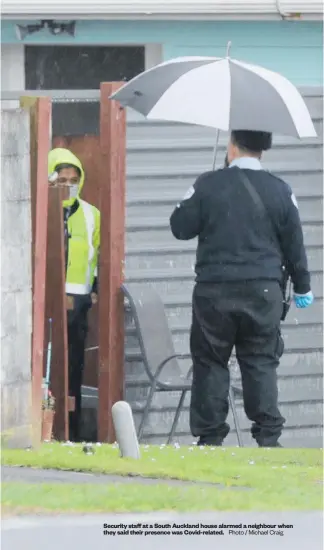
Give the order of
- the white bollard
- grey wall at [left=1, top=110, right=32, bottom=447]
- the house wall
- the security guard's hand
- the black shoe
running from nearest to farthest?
1. the white bollard
2. grey wall at [left=1, top=110, right=32, bottom=447]
3. the black shoe
4. the security guard's hand
5. the house wall

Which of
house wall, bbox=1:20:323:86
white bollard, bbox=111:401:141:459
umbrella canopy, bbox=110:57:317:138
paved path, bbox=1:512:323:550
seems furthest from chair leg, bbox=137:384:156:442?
house wall, bbox=1:20:323:86

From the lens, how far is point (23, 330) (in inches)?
299

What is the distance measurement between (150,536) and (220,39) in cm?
861

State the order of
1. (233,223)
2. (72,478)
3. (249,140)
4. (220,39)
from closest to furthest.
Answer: (72,478) < (233,223) < (249,140) < (220,39)

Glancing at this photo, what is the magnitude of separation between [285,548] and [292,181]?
17.3 feet

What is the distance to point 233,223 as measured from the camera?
7820 millimetres

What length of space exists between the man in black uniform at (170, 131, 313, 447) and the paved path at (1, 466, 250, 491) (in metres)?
1.41

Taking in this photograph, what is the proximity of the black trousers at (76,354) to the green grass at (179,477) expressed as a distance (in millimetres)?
1673

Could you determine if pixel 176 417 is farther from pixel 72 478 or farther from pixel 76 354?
pixel 72 478

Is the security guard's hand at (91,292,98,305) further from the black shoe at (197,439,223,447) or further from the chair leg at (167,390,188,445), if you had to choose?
the black shoe at (197,439,223,447)

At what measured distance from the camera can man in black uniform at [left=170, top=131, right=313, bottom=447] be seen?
25.7 ft

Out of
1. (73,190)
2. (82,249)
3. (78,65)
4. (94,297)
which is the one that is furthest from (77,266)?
(78,65)

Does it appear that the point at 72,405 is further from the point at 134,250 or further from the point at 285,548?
the point at 285,548

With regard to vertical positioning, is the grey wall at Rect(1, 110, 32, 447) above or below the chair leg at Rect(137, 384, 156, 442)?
above
